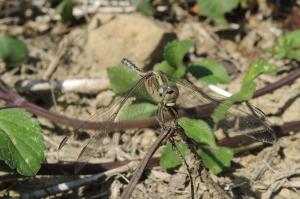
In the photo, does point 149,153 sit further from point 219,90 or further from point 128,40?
point 128,40

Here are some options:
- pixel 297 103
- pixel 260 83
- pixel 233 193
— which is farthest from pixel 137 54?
pixel 233 193

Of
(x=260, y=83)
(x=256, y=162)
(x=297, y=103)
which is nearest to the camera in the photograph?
(x=256, y=162)

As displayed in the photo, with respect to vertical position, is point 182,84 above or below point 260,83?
above

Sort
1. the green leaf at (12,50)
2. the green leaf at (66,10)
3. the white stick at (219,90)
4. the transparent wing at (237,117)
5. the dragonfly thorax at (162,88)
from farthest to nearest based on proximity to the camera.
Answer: the green leaf at (66,10)
the green leaf at (12,50)
the white stick at (219,90)
the transparent wing at (237,117)
the dragonfly thorax at (162,88)

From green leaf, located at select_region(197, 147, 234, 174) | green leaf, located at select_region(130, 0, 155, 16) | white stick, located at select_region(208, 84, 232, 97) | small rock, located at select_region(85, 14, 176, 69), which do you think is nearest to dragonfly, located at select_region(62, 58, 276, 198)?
green leaf, located at select_region(197, 147, 234, 174)

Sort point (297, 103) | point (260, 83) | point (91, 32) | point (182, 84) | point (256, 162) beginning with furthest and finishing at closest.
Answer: point (91, 32), point (260, 83), point (297, 103), point (256, 162), point (182, 84)

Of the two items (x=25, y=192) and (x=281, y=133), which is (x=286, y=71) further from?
(x=25, y=192)

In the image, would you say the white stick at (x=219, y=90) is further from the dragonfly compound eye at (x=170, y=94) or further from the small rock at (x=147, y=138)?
the dragonfly compound eye at (x=170, y=94)

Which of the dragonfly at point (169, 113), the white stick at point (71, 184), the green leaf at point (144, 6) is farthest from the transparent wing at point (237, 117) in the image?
the green leaf at point (144, 6)

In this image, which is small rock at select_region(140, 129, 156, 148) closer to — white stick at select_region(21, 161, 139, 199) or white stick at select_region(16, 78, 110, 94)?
white stick at select_region(21, 161, 139, 199)
